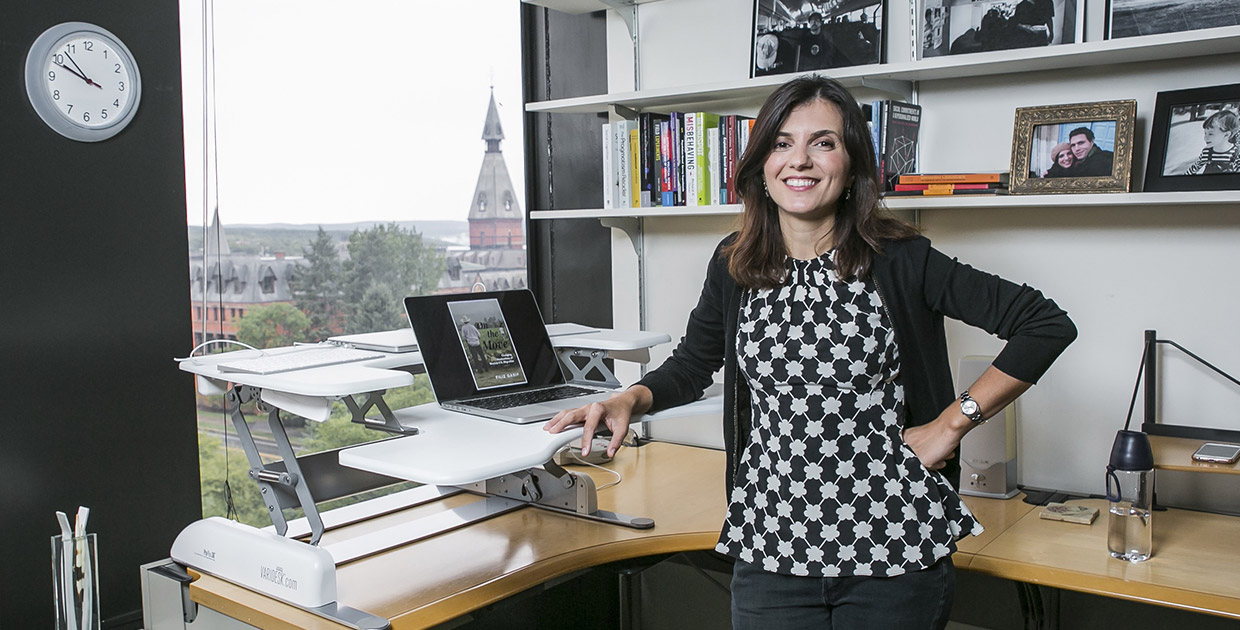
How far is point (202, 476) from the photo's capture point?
232 cm

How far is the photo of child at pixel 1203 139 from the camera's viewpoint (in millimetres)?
1921

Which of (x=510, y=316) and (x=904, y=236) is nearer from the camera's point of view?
(x=904, y=236)

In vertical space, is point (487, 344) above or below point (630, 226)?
below

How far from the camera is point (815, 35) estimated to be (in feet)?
7.84

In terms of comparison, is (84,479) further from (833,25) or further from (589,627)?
(833,25)

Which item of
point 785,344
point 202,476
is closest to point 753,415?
point 785,344

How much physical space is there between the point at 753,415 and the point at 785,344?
0.42 feet

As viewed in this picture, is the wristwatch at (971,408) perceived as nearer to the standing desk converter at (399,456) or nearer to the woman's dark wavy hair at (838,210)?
the woman's dark wavy hair at (838,210)

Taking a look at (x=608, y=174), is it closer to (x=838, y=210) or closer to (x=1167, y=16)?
(x=838, y=210)

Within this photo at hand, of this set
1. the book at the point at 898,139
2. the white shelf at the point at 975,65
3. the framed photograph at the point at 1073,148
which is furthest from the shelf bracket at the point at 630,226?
the framed photograph at the point at 1073,148

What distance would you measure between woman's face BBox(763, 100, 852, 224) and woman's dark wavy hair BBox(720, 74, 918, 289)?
12mm

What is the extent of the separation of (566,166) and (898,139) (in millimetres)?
1148

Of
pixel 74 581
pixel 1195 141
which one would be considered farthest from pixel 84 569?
pixel 1195 141

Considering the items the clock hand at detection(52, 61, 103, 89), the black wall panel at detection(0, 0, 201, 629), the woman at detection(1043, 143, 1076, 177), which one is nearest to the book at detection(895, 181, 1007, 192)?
the woman at detection(1043, 143, 1076, 177)
